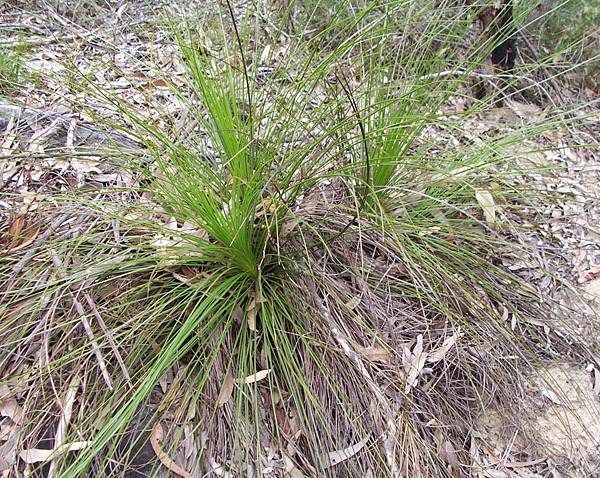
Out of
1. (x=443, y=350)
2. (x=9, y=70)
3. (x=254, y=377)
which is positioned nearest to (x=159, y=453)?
(x=254, y=377)

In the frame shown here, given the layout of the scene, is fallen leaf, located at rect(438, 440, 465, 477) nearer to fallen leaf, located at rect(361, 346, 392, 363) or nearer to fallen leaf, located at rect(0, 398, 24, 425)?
fallen leaf, located at rect(361, 346, 392, 363)

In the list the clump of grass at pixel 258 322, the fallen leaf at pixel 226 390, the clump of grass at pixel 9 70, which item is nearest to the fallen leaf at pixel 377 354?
the clump of grass at pixel 258 322

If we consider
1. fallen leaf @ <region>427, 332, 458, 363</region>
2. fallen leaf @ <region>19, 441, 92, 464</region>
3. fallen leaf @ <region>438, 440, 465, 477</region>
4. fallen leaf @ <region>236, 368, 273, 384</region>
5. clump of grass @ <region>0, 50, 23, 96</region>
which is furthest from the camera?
clump of grass @ <region>0, 50, 23, 96</region>

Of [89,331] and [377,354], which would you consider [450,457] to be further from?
[89,331]

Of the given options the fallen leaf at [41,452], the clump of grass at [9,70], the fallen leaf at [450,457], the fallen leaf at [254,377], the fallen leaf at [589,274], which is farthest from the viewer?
the fallen leaf at [589,274]

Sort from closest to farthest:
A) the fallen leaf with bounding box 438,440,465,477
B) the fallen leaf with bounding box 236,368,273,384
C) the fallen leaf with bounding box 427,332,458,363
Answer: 1. the fallen leaf with bounding box 236,368,273,384
2. the fallen leaf with bounding box 438,440,465,477
3. the fallen leaf with bounding box 427,332,458,363

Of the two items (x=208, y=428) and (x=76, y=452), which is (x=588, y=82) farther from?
(x=76, y=452)

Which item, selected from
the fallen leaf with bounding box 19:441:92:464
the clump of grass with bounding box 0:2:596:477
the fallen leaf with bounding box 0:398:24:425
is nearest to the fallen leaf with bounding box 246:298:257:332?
the clump of grass with bounding box 0:2:596:477

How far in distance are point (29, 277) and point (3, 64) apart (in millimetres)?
1229

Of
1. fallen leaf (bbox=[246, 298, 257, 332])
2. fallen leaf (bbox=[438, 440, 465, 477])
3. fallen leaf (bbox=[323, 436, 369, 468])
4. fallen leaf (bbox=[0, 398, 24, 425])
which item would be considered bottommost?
fallen leaf (bbox=[438, 440, 465, 477])

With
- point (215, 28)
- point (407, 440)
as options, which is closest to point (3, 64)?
point (215, 28)

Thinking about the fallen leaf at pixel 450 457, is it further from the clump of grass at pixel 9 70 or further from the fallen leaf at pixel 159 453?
the clump of grass at pixel 9 70

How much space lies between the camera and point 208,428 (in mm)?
1627

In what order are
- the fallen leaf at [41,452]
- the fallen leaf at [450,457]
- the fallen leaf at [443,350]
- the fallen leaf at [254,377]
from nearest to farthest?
the fallen leaf at [41,452] < the fallen leaf at [254,377] < the fallen leaf at [450,457] < the fallen leaf at [443,350]
